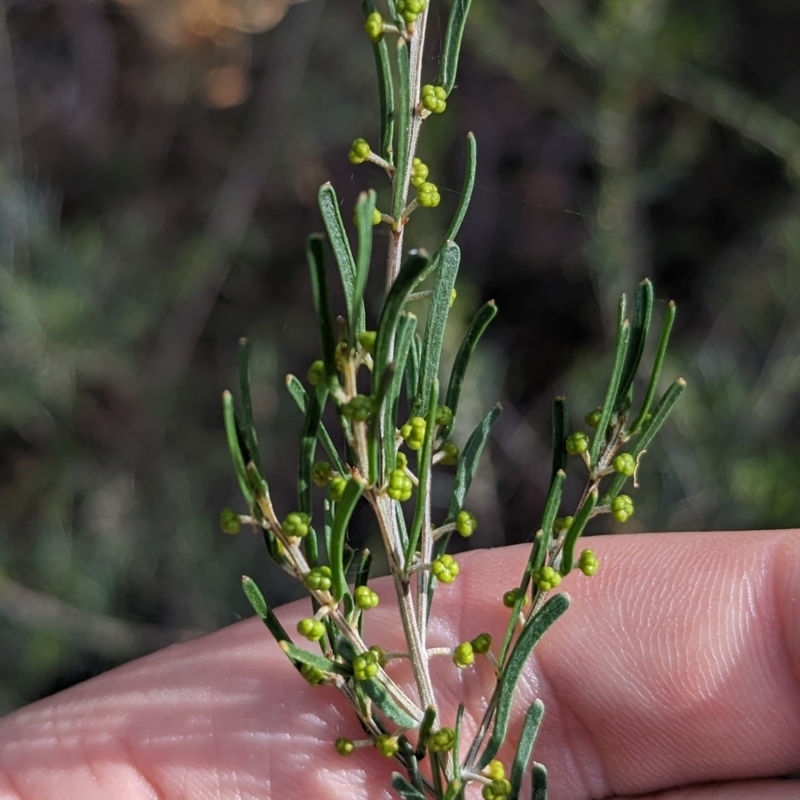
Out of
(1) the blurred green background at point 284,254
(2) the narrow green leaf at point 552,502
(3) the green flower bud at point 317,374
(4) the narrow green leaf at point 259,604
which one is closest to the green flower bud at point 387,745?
(4) the narrow green leaf at point 259,604

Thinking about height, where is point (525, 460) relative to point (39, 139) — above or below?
below

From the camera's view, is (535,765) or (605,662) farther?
(605,662)

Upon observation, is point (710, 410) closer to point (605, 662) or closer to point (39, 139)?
point (605, 662)

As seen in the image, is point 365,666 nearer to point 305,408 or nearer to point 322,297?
point 305,408

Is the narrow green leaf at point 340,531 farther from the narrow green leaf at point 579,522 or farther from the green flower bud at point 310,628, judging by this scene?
the narrow green leaf at point 579,522

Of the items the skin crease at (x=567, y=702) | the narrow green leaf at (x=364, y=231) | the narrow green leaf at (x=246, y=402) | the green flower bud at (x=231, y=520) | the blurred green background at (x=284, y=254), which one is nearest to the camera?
the narrow green leaf at (x=364, y=231)

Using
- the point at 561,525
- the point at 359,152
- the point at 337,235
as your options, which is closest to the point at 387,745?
the point at 561,525

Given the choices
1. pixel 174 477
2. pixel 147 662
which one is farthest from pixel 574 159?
pixel 147 662
